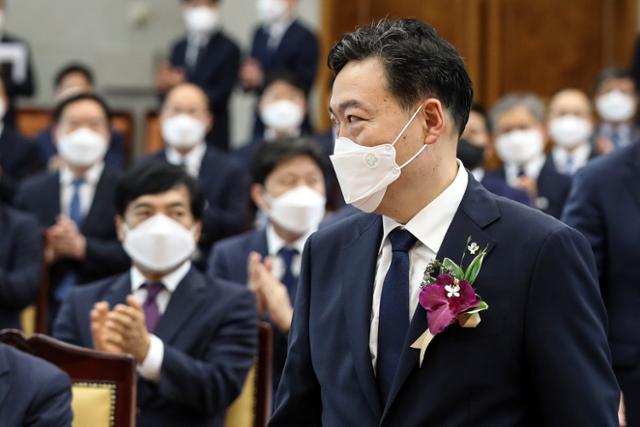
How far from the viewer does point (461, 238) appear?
6.23ft

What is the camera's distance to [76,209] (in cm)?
528

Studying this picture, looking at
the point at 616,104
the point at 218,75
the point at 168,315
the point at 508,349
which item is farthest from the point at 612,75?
the point at 508,349

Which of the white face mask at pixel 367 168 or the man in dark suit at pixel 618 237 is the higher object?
the white face mask at pixel 367 168

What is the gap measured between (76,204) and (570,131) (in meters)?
Result: 2.70

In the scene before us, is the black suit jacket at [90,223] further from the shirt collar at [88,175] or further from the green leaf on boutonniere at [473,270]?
the green leaf on boutonniere at [473,270]

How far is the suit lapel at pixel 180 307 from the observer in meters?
3.34

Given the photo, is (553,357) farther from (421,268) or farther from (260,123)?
(260,123)

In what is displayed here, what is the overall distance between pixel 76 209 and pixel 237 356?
2167 mm

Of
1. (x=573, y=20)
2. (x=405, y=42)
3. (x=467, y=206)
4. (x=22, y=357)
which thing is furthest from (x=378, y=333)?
(x=573, y=20)

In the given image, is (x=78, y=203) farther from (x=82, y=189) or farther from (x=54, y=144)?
(x=54, y=144)

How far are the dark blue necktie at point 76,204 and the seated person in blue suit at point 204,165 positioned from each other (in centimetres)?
Result: 44

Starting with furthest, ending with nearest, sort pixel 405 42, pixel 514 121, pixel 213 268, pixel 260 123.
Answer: pixel 260 123
pixel 514 121
pixel 213 268
pixel 405 42

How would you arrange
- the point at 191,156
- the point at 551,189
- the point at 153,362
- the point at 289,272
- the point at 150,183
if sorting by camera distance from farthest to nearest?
the point at 191,156
the point at 551,189
the point at 289,272
the point at 150,183
the point at 153,362

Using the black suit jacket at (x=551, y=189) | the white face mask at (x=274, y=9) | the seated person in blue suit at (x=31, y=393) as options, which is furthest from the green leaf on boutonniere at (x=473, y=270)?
the white face mask at (x=274, y=9)
